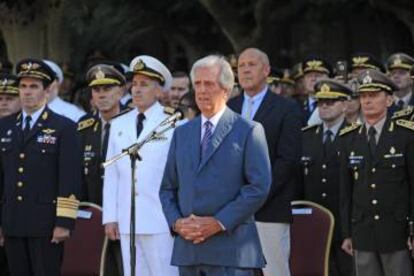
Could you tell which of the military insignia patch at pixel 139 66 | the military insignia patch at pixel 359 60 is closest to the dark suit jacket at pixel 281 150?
the military insignia patch at pixel 139 66

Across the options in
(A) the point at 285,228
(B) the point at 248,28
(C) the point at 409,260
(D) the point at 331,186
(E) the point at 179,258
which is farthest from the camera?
(B) the point at 248,28

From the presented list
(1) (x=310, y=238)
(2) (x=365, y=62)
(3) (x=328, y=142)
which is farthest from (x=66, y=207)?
(2) (x=365, y=62)

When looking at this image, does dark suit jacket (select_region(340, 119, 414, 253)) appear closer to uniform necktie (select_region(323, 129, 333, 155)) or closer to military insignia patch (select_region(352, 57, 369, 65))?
uniform necktie (select_region(323, 129, 333, 155))

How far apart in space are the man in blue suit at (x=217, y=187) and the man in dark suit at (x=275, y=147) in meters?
1.75

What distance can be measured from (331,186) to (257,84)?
1.86 m

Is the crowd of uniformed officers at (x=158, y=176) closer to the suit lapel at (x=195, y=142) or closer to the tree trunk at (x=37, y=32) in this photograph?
the suit lapel at (x=195, y=142)

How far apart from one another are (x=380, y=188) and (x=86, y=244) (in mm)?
3031

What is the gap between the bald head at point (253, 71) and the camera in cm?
888

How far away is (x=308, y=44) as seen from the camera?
24.0 meters

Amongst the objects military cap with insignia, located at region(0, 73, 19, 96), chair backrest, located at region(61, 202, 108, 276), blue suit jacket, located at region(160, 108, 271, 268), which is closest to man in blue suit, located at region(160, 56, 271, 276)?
blue suit jacket, located at region(160, 108, 271, 268)

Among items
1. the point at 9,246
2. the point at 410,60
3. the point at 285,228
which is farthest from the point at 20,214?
the point at 410,60

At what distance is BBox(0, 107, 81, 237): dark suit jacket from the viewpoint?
855cm

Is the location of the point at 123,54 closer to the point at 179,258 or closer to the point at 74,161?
the point at 74,161

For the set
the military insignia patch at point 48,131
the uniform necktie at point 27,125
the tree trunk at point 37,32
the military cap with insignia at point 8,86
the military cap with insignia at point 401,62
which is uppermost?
the tree trunk at point 37,32
